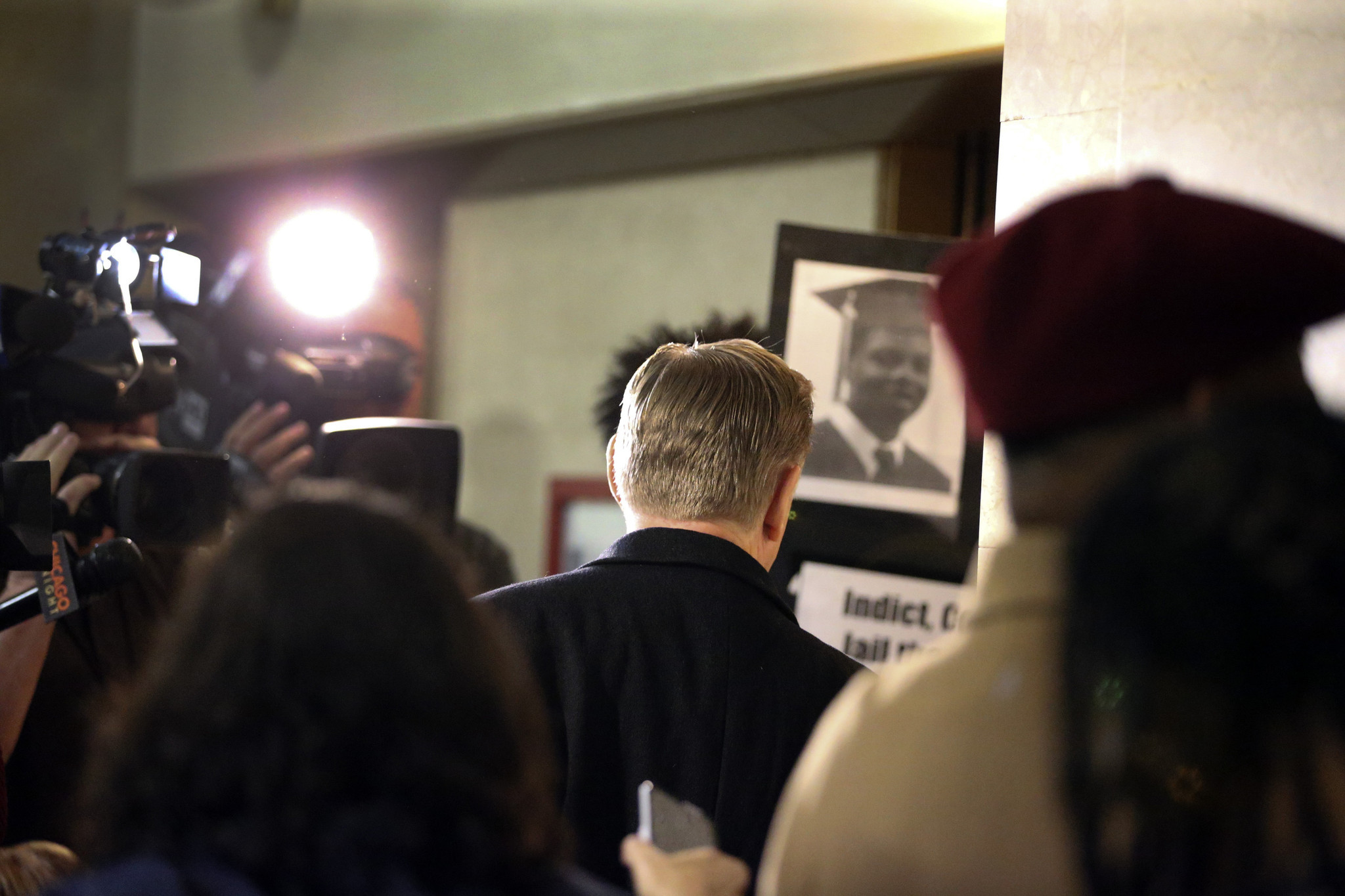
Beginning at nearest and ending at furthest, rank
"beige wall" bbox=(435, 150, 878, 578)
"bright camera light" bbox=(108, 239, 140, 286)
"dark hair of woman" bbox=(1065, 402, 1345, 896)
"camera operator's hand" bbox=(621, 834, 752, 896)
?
"dark hair of woman" bbox=(1065, 402, 1345, 896) < "camera operator's hand" bbox=(621, 834, 752, 896) < "bright camera light" bbox=(108, 239, 140, 286) < "beige wall" bbox=(435, 150, 878, 578)

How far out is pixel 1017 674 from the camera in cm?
62

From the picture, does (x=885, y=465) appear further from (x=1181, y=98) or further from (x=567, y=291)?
(x=567, y=291)

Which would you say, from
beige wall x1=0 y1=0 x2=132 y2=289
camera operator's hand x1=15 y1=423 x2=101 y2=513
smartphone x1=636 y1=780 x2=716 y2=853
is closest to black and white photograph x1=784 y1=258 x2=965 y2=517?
camera operator's hand x1=15 y1=423 x2=101 y2=513

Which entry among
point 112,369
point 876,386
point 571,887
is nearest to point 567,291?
point 876,386

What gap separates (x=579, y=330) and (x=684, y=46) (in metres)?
1.20

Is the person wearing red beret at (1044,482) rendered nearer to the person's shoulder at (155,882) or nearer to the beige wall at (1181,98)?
the person's shoulder at (155,882)

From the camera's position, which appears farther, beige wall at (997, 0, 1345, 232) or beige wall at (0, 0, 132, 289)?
beige wall at (0, 0, 132, 289)

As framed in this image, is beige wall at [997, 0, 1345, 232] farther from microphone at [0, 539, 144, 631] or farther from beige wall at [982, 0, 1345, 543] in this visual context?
microphone at [0, 539, 144, 631]

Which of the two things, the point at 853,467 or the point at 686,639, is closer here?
the point at 686,639

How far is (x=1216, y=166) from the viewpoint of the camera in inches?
55.3

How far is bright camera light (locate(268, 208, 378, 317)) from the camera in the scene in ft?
8.57

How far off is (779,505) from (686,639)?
19 centimetres

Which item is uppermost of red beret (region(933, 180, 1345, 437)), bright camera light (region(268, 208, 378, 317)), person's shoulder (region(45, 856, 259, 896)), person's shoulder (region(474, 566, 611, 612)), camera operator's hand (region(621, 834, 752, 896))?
bright camera light (region(268, 208, 378, 317))

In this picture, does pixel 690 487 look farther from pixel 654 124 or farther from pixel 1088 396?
pixel 654 124
